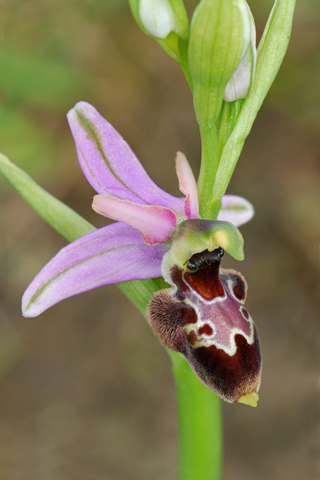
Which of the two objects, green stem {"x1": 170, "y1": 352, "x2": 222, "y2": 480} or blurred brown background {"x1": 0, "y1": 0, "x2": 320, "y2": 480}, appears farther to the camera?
blurred brown background {"x1": 0, "y1": 0, "x2": 320, "y2": 480}

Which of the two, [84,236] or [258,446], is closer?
[84,236]

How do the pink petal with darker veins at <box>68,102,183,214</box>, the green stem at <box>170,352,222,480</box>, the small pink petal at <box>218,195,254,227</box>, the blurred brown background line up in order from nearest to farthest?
the pink petal with darker veins at <box>68,102,183,214</box>
the green stem at <box>170,352,222,480</box>
the small pink petal at <box>218,195,254,227</box>
the blurred brown background

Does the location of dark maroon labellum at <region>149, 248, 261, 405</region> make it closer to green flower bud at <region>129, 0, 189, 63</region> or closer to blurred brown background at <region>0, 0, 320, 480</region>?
green flower bud at <region>129, 0, 189, 63</region>

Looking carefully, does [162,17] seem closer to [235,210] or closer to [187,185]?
[187,185]

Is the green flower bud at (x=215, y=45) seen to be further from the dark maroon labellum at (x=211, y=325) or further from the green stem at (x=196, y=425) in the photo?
the green stem at (x=196, y=425)

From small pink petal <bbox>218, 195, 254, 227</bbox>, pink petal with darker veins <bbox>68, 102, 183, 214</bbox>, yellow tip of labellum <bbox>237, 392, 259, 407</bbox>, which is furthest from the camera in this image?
small pink petal <bbox>218, 195, 254, 227</bbox>

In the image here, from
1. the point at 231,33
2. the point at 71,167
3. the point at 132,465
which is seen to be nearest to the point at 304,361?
the point at 132,465

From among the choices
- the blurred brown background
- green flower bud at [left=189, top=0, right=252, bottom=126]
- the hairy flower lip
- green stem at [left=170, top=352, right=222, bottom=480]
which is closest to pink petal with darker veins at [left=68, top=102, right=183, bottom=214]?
the hairy flower lip

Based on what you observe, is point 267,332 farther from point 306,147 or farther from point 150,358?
point 306,147
